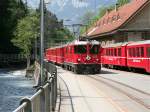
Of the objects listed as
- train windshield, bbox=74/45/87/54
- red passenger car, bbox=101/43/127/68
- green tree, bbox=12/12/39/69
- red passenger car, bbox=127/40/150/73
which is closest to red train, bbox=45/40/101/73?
train windshield, bbox=74/45/87/54

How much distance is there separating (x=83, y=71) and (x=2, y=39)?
62.3m

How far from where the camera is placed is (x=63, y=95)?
83.0ft

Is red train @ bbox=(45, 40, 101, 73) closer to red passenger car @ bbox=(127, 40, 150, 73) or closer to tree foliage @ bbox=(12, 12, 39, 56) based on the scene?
red passenger car @ bbox=(127, 40, 150, 73)

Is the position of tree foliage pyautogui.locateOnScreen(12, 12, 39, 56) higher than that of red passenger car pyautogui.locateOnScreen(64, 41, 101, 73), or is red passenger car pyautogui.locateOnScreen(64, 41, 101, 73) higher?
tree foliage pyautogui.locateOnScreen(12, 12, 39, 56)

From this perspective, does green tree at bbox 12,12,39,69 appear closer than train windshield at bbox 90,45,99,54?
No

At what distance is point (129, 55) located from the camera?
5022 centimetres

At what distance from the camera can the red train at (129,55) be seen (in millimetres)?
43094

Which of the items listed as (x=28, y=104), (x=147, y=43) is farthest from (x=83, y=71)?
(x=28, y=104)

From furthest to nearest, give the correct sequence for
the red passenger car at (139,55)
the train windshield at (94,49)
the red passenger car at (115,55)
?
the red passenger car at (115,55)
the train windshield at (94,49)
the red passenger car at (139,55)

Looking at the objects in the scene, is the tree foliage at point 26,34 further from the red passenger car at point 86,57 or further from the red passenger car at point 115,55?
the red passenger car at point 86,57

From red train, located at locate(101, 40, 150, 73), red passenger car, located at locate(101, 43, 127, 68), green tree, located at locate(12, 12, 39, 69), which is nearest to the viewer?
red train, located at locate(101, 40, 150, 73)

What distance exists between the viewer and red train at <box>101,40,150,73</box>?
141ft

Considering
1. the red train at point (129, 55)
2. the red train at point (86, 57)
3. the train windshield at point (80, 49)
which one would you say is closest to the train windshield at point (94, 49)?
the red train at point (86, 57)

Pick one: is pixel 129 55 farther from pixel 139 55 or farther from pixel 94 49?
pixel 139 55
